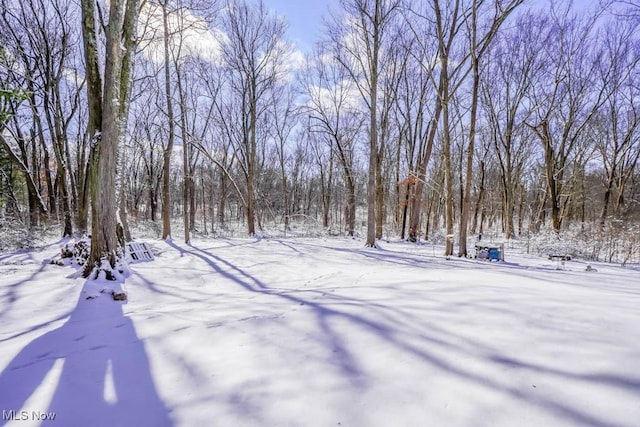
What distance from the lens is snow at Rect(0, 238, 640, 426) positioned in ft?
4.38

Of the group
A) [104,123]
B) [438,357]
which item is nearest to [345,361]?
[438,357]

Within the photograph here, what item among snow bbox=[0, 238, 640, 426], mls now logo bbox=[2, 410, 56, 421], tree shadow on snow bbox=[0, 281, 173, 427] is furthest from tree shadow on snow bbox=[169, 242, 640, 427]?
mls now logo bbox=[2, 410, 56, 421]

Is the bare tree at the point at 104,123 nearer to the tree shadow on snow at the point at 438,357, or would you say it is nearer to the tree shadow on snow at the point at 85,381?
the tree shadow on snow at the point at 85,381

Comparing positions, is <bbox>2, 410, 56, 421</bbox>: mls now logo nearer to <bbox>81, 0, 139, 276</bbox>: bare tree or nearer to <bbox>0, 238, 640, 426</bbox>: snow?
<bbox>0, 238, 640, 426</bbox>: snow

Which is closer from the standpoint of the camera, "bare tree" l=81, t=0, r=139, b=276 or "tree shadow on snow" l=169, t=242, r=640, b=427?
"tree shadow on snow" l=169, t=242, r=640, b=427

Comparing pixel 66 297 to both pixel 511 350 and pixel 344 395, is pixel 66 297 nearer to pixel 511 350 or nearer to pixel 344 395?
pixel 344 395

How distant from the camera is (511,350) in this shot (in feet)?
5.61

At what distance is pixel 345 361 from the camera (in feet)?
5.74

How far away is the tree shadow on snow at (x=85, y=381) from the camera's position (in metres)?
1.50

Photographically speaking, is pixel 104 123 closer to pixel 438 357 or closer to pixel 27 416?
pixel 27 416

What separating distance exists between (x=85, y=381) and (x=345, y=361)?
1566 millimetres

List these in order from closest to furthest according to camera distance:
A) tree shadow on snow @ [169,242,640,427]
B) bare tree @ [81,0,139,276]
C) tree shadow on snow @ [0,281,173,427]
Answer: tree shadow on snow @ [169,242,640,427] → tree shadow on snow @ [0,281,173,427] → bare tree @ [81,0,139,276]

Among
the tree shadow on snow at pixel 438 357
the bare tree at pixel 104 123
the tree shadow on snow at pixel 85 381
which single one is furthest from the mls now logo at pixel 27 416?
the bare tree at pixel 104 123

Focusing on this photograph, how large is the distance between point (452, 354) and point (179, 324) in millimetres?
2218
